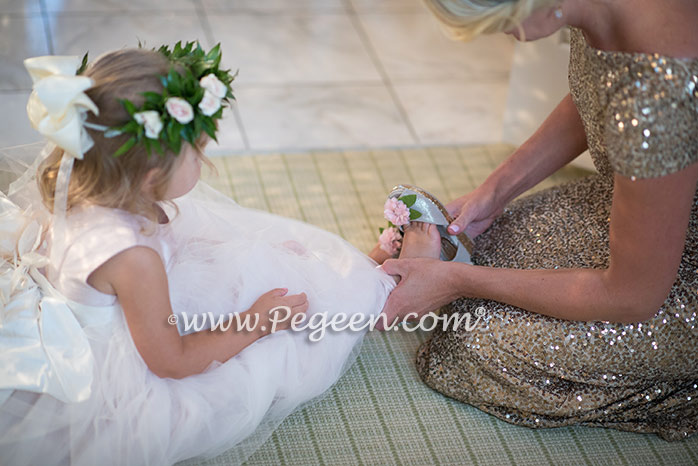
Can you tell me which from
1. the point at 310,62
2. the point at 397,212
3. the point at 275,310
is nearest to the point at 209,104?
the point at 275,310

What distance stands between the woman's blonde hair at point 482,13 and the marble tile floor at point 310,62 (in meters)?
1.19

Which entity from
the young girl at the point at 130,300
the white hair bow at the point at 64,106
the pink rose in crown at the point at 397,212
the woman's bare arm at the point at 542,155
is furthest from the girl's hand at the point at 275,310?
the woman's bare arm at the point at 542,155

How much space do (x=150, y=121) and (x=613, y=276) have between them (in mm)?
793

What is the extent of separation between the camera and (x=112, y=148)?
121cm

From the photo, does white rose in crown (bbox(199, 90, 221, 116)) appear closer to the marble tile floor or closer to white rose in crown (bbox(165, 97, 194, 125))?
white rose in crown (bbox(165, 97, 194, 125))

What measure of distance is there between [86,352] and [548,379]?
83cm

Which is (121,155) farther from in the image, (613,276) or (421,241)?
(613,276)

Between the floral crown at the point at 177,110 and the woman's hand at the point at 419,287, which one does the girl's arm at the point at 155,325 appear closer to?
the floral crown at the point at 177,110

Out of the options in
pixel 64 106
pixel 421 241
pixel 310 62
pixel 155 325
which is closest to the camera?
pixel 64 106

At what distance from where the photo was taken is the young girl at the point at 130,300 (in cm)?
120

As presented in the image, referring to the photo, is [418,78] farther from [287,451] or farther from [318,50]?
[287,451]

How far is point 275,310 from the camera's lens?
4.65ft

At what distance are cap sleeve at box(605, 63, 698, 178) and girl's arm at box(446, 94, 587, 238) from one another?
0.48 meters

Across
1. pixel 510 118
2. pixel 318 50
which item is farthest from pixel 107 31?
pixel 510 118
